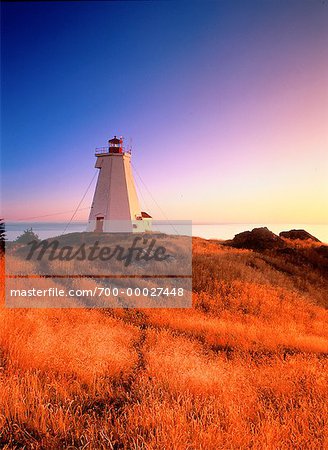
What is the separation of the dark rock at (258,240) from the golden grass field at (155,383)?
58.1 ft

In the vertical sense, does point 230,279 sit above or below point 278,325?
above

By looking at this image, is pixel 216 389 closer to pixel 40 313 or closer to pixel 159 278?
pixel 40 313

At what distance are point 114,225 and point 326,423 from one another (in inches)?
1270

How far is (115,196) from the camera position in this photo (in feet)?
118

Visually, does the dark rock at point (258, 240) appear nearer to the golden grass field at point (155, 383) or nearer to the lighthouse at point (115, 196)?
the lighthouse at point (115, 196)

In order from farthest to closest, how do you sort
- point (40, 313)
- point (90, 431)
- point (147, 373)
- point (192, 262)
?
1. point (192, 262)
2. point (40, 313)
3. point (147, 373)
4. point (90, 431)

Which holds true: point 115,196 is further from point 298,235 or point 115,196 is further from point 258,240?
point 298,235

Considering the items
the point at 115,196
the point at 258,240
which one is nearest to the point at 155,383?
the point at 258,240

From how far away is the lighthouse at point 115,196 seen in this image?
117 feet

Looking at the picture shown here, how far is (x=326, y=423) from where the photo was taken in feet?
13.2

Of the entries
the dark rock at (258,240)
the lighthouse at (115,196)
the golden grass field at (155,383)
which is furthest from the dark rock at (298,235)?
the golden grass field at (155,383)

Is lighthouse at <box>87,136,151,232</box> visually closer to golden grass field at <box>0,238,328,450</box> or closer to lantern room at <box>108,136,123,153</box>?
lantern room at <box>108,136,123,153</box>

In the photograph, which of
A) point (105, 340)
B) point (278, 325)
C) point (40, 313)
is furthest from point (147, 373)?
point (278, 325)

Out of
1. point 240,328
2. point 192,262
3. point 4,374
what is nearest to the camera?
point 4,374
